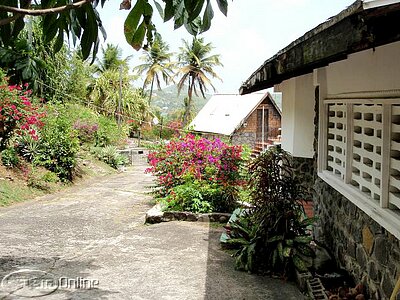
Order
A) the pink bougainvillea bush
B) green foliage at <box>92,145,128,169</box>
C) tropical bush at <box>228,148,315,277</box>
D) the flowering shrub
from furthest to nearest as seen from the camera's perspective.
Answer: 1. green foliage at <box>92,145,128,169</box>
2. the flowering shrub
3. the pink bougainvillea bush
4. tropical bush at <box>228,148,315,277</box>

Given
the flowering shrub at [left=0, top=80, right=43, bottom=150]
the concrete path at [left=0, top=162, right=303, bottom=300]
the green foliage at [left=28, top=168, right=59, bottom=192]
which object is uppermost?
the flowering shrub at [left=0, top=80, right=43, bottom=150]

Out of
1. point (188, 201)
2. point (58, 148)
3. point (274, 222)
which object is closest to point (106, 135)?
point (58, 148)

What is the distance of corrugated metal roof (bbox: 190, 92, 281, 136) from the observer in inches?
1114

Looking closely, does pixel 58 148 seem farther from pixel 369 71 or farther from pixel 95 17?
pixel 95 17

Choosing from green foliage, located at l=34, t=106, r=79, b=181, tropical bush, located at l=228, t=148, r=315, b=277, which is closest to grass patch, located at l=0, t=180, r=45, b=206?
green foliage, located at l=34, t=106, r=79, b=181

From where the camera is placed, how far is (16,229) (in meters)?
7.93

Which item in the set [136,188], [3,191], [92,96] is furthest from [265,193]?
[92,96]

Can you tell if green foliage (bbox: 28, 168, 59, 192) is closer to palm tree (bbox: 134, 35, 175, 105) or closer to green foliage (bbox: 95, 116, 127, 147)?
Answer: green foliage (bbox: 95, 116, 127, 147)

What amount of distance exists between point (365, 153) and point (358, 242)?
33.7 inches

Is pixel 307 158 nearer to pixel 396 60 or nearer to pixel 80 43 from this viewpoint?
pixel 396 60

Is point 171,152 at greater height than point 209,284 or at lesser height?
greater

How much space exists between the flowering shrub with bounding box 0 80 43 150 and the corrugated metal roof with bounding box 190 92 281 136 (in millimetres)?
16474

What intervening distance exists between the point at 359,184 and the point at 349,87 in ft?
3.25

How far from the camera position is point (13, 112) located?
11906 millimetres
